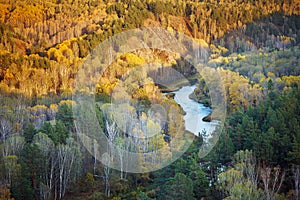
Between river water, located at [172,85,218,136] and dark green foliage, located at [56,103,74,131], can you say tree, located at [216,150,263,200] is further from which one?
dark green foliage, located at [56,103,74,131]

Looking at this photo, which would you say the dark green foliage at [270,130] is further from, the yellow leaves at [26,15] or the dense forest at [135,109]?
the yellow leaves at [26,15]

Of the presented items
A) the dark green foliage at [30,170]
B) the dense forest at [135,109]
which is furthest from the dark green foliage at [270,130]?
the dark green foliage at [30,170]

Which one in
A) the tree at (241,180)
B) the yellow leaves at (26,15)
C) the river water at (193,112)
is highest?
the yellow leaves at (26,15)

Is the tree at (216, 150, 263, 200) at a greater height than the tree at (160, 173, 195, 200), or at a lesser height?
greater

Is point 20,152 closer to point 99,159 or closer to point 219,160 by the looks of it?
point 99,159

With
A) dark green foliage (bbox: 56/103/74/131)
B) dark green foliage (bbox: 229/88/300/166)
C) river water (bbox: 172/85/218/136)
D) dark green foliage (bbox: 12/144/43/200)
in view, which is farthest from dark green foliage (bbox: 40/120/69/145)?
river water (bbox: 172/85/218/136)

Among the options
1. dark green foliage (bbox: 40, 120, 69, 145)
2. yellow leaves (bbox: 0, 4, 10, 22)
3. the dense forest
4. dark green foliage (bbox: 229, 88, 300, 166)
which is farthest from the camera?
yellow leaves (bbox: 0, 4, 10, 22)
